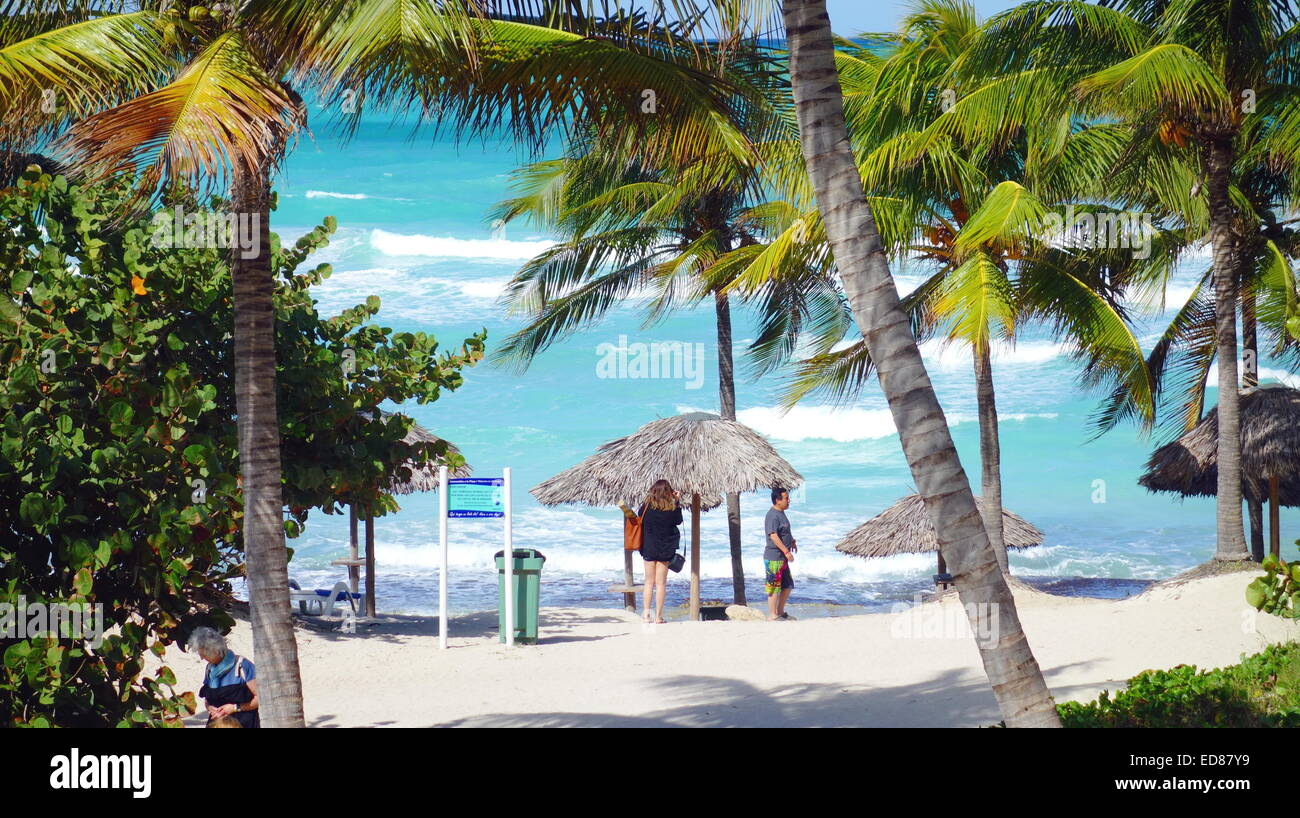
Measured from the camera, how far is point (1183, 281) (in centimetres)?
5125

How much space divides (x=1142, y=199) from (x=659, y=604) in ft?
29.5

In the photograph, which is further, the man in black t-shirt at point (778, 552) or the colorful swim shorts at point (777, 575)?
the colorful swim shorts at point (777, 575)

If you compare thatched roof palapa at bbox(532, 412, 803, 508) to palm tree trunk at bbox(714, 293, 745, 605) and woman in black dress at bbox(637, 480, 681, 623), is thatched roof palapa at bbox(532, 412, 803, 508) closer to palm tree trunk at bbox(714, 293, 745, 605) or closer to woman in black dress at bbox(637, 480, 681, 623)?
woman in black dress at bbox(637, 480, 681, 623)

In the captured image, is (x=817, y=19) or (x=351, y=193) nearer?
(x=817, y=19)

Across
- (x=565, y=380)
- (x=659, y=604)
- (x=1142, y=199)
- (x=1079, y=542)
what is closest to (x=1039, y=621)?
(x=659, y=604)

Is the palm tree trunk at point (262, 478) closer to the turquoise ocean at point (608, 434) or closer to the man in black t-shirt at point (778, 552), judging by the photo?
the man in black t-shirt at point (778, 552)

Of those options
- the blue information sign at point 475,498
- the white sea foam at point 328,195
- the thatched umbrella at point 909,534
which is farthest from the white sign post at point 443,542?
the white sea foam at point 328,195

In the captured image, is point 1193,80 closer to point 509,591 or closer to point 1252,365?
point 509,591

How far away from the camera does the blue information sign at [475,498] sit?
11953 millimetres

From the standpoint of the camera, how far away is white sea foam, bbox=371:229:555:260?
52.0 meters

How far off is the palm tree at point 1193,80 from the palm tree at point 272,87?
6091 mm
